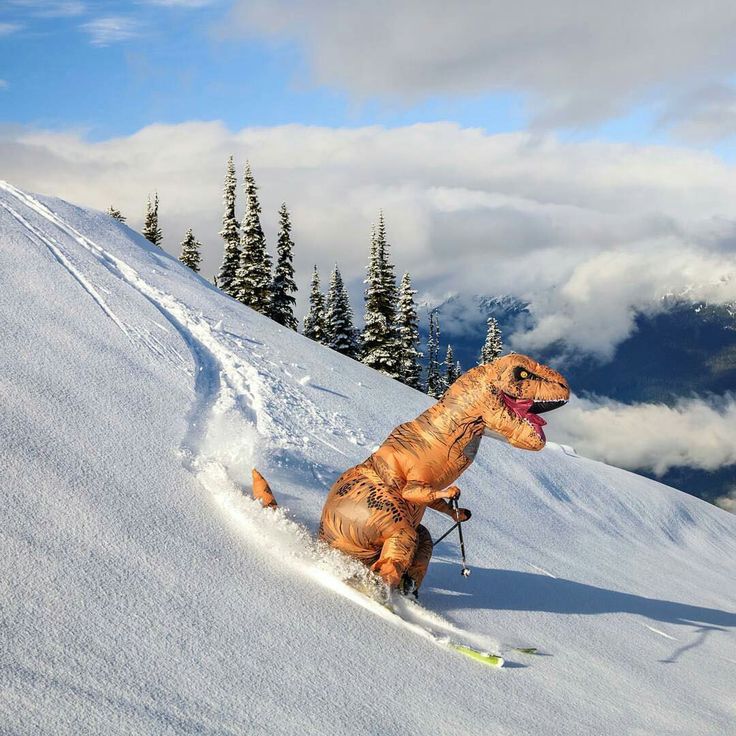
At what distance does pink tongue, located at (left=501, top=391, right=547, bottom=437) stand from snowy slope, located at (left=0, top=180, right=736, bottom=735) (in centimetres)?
151

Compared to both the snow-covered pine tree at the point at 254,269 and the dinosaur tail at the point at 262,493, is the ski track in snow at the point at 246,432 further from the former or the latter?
the snow-covered pine tree at the point at 254,269

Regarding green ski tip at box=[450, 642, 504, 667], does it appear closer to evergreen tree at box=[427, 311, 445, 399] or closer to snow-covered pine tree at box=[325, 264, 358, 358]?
snow-covered pine tree at box=[325, 264, 358, 358]

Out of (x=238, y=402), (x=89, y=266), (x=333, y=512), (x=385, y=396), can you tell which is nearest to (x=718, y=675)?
(x=333, y=512)

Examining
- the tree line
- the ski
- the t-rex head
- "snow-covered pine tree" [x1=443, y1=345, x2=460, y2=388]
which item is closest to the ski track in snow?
the ski

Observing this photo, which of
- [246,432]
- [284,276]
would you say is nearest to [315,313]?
[284,276]

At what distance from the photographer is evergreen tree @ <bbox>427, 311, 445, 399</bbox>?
48875 mm

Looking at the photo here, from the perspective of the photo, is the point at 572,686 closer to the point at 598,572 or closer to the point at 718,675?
the point at 718,675

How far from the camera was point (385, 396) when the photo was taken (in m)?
11.6

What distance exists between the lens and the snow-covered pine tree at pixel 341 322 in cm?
3850

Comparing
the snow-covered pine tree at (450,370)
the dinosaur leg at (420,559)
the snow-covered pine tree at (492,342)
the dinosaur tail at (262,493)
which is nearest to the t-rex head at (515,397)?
the dinosaur leg at (420,559)

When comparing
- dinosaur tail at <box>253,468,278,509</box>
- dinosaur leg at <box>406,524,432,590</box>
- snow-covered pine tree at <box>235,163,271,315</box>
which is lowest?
dinosaur leg at <box>406,524,432,590</box>

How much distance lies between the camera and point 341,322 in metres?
38.7

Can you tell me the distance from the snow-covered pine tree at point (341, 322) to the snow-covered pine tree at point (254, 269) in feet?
12.3

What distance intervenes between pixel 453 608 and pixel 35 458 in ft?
10.3
